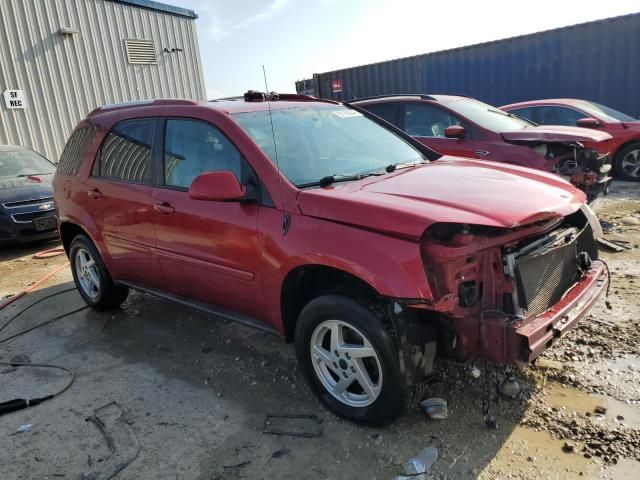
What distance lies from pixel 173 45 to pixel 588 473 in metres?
15.1

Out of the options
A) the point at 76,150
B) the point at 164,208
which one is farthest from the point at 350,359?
the point at 76,150

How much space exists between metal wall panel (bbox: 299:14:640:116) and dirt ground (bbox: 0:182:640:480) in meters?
8.58

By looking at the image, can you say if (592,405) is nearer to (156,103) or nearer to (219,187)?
(219,187)

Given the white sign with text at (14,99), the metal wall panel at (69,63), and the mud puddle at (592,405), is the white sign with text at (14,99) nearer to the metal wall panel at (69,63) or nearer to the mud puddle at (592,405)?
the metal wall panel at (69,63)

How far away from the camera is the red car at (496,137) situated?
19.5 feet

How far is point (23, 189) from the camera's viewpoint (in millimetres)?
7840

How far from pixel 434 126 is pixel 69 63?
972cm

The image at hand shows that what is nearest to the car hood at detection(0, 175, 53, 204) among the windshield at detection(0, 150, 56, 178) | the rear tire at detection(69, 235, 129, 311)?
the windshield at detection(0, 150, 56, 178)

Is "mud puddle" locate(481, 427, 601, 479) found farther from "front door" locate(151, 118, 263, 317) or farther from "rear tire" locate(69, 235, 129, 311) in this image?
"rear tire" locate(69, 235, 129, 311)

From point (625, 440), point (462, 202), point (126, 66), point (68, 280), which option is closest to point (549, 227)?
point (462, 202)

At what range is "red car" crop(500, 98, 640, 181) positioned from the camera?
8.77m

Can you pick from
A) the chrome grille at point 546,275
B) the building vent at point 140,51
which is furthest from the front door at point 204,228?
the building vent at point 140,51

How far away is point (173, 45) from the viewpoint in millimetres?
14711

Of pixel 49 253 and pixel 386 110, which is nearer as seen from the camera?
pixel 386 110
